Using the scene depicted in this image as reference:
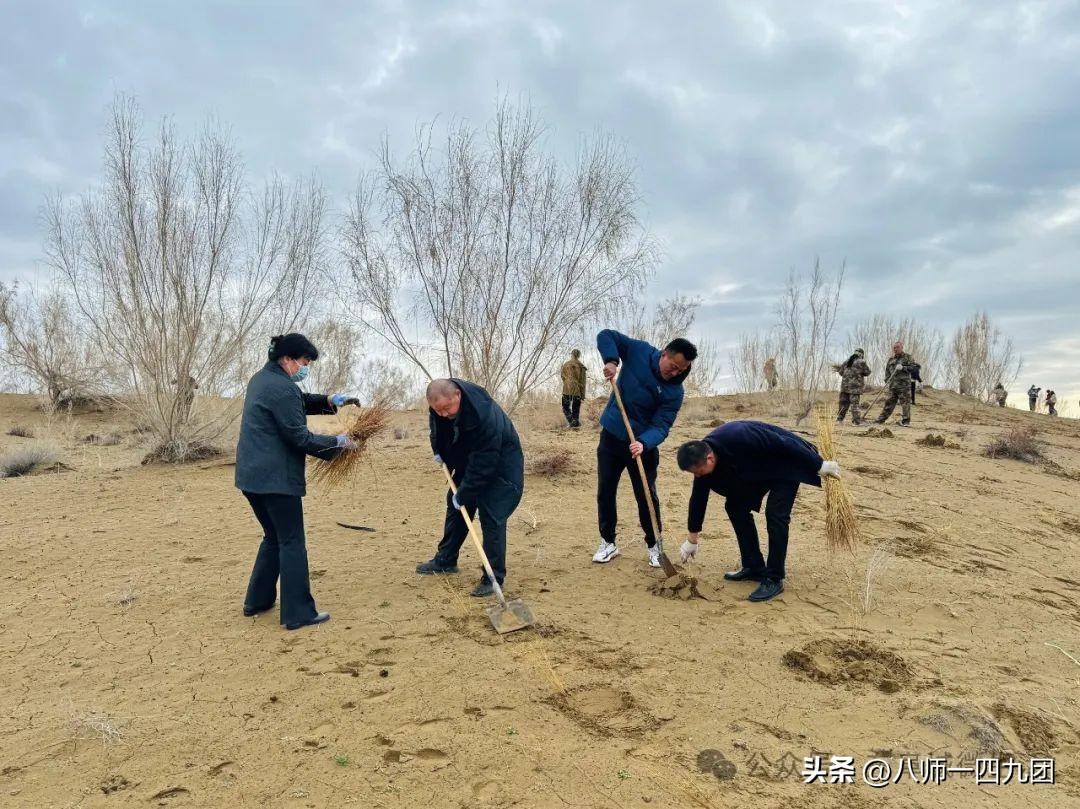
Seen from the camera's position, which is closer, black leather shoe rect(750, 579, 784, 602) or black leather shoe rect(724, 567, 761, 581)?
black leather shoe rect(750, 579, 784, 602)

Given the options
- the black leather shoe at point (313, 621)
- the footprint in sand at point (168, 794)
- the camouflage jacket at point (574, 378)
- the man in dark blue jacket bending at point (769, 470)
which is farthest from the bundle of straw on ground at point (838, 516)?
the camouflage jacket at point (574, 378)

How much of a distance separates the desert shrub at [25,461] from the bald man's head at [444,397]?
864 centimetres

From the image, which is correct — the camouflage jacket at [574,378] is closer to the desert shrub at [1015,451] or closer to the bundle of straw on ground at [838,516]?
the desert shrub at [1015,451]

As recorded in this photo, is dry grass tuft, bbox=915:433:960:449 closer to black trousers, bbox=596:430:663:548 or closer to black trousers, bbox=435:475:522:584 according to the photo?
black trousers, bbox=596:430:663:548

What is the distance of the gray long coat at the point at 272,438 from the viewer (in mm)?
3557

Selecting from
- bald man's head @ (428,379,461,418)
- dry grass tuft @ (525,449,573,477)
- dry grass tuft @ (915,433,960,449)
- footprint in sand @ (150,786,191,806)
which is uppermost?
bald man's head @ (428,379,461,418)

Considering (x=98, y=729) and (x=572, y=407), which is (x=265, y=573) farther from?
(x=572, y=407)

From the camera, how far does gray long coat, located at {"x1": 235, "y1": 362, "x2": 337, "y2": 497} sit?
356cm

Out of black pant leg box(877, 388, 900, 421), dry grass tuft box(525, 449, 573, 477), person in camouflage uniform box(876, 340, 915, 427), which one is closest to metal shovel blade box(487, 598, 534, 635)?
dry grass tuft box(525, 449, 573, 477)

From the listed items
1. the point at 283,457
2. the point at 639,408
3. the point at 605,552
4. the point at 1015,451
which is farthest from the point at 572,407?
the point at 283,457

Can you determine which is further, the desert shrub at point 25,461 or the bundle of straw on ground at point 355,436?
the desert shrub at point 25,461

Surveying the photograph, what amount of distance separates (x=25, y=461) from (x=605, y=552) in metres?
9.16

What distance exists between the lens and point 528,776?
2.44 metres

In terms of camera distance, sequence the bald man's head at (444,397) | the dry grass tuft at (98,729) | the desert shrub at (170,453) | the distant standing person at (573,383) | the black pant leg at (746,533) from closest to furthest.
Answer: the dry grass tuft at (98,729) < the bald man's head at (444,397) < the black pant leg at (746,533) < the desert shrub at (170,453) < the distant standing person at (573,383)
